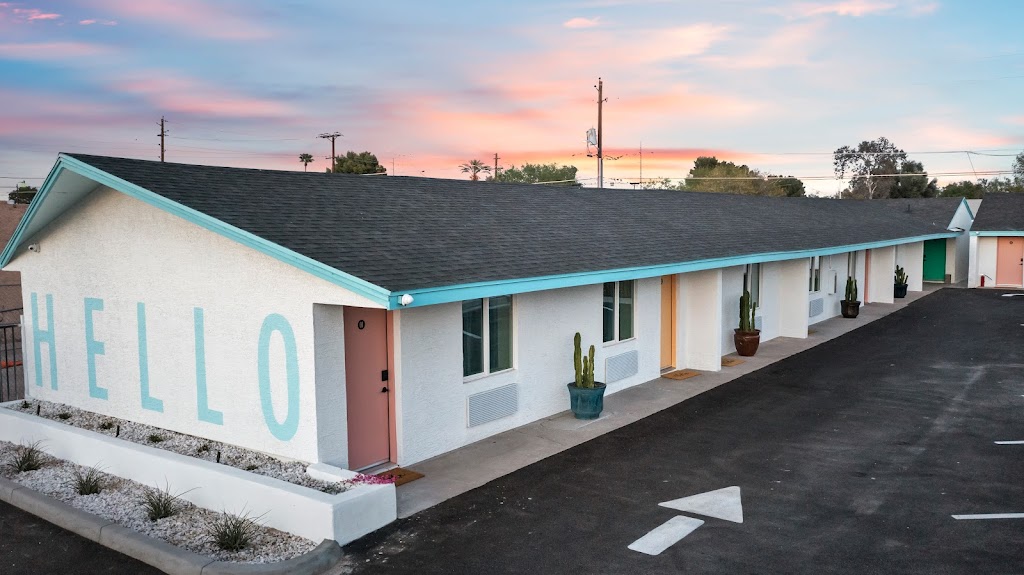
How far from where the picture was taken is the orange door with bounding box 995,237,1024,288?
34.9m

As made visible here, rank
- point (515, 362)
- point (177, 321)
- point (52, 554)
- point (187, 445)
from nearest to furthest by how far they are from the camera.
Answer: point (52, 554), point (187, 445), point (177, 321), point (515, 362)

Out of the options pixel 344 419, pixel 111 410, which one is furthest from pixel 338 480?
pixel 111 410

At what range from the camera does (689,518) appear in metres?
8.47

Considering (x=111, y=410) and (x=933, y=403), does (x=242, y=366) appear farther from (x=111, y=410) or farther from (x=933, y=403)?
(x=933, y=403)

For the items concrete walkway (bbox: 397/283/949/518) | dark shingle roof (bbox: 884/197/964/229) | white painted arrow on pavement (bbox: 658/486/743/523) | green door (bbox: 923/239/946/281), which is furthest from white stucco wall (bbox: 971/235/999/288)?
white painted arrow on pavement (bbox: 658/486/743/523)

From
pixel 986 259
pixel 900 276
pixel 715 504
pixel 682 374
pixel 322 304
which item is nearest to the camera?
pixel 715 504

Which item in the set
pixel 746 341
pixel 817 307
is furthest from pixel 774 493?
pixel 817 307

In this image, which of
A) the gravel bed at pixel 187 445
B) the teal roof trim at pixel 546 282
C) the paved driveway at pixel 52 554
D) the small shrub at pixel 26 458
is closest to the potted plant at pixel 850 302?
the teal roof trim at pixel 546 282

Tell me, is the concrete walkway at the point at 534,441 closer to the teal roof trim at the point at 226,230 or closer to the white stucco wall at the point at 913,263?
the teal roof trim at the point at 226,230

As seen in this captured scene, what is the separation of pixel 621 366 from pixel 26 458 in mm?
9464

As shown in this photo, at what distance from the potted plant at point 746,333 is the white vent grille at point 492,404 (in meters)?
7.99

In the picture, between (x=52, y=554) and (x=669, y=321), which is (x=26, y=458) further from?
(x=669, y=321)

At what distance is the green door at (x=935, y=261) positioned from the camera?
126 feet

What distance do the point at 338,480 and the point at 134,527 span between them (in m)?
2.10
